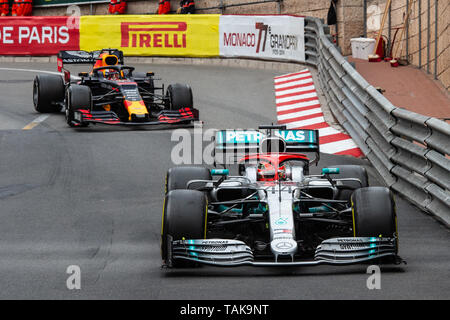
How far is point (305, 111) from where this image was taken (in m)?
18.2

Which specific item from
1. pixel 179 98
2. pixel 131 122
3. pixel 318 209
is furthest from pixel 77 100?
pixel 318 209

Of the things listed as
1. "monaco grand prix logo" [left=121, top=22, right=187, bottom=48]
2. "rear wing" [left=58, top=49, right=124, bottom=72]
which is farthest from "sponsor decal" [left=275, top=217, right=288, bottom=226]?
"monaco grand prix logo" [left=121, top=22, right=187, bottom=48]

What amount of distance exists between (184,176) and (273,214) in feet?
5.77

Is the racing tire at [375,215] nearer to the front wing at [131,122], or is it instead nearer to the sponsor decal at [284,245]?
the sponsor decal at [284,245]

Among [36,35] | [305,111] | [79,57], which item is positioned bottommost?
[305,111]

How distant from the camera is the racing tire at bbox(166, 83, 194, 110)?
17000 millimetres

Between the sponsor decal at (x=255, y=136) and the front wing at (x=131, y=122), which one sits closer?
the sponsor decal at (x=255, y=136)

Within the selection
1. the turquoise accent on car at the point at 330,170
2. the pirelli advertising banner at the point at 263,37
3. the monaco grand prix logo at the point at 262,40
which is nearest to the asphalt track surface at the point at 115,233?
the turquoise accent on car at the point at 330,170

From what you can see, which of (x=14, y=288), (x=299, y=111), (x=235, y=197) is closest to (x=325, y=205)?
(x=235, y=197)

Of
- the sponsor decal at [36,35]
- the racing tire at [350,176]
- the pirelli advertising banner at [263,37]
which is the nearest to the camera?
the racing tire at [350,176]

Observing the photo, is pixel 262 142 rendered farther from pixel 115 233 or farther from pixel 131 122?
pixel 131 122

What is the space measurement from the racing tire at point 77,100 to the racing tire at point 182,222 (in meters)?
8.67

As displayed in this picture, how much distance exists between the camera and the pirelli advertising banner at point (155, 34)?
1022 inches

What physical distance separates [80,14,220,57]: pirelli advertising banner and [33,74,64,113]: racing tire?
8.32m
